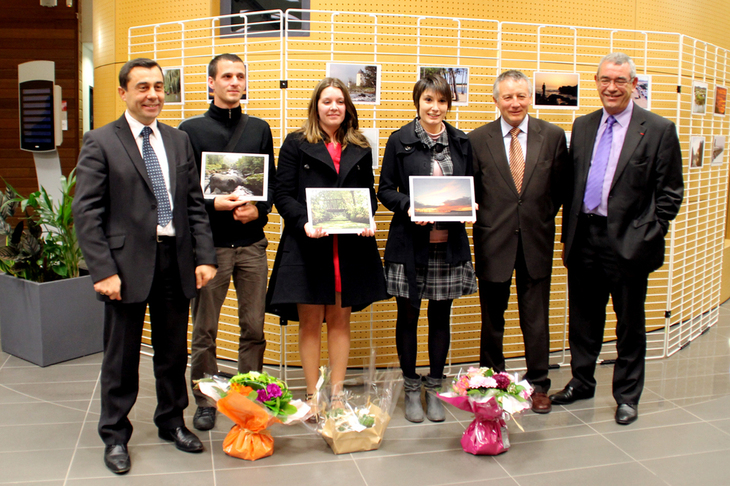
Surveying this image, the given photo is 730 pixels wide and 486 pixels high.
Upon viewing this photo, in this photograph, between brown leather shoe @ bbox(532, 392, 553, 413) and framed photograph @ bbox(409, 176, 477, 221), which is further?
brown leather shoe @ bbox(532, 392, 553, 413)

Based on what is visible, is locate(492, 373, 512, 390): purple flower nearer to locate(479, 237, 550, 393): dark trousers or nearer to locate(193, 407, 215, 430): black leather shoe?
locate(479, 237, 550, 393): dark trousers

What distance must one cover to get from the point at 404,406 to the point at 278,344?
1093 millimetres

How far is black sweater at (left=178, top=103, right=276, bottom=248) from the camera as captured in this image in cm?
317

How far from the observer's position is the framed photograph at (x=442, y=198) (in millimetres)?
3102

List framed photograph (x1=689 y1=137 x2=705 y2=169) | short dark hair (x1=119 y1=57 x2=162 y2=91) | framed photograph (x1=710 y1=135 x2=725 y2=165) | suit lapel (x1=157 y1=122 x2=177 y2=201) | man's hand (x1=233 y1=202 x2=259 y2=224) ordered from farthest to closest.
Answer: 1. framed photograph (x1=710 y1=135 x2=725 y2=165)
2. framed photograph (x1=689 y1=137 x2=705 y2=169)
3. man's hand (x1=233 y1=202 x2=259 y2=224)
4. suit lapel (x1=157 y1=122 x2=177 y2=201)
5. short dark hair (x1=119 y1=57 x2=162 y2=91)

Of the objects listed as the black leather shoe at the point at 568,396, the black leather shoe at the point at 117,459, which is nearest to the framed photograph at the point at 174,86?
the black leather shoe at the point at 117,459

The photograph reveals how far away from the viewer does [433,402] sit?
343cm

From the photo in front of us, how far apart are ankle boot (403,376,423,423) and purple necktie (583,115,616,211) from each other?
1428 millimetres

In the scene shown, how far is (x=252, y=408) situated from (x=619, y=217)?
86.7 inches

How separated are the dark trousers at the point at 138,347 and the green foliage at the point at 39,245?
199 centimetres

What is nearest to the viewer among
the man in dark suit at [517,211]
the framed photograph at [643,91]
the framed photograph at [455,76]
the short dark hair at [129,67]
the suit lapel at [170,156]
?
the short dark hair at [129,67]

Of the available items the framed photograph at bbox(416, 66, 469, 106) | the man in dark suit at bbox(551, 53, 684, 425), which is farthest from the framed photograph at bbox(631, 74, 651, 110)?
the framed photograph at bbox(416, 66, 469, 106)

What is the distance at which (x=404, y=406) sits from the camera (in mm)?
3586

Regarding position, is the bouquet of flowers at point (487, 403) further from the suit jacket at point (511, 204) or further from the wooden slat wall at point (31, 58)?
the wooden slat wall at point (31, 58)
